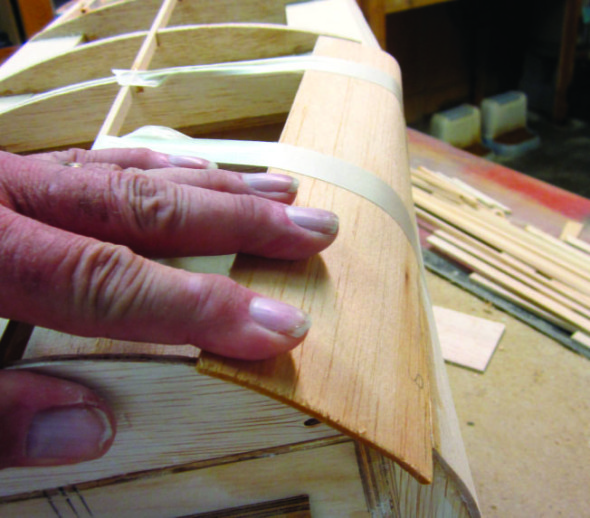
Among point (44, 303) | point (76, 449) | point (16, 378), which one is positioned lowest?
point (76, 449)

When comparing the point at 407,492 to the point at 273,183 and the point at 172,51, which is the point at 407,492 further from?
the point at 172,51

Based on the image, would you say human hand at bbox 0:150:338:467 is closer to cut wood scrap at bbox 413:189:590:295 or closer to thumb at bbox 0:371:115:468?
thumb at bbox 0:371:115:468

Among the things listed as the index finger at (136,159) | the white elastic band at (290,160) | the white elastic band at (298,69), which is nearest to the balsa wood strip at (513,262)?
the white elastic band at (298,69)

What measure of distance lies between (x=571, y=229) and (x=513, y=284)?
1.62 ft

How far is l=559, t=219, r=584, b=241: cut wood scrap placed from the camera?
7.44 ft

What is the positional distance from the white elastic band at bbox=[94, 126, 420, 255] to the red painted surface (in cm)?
157

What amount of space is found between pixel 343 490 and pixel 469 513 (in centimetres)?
29

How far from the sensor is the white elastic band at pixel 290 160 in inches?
40.3

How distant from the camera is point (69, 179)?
82 centimetres

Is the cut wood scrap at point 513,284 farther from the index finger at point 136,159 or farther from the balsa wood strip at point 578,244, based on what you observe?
the index finger at point 136,159

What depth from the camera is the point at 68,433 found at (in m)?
0.73

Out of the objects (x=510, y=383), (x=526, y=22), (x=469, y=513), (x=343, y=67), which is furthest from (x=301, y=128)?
(x=526, y=22)

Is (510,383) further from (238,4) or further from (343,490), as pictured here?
(238,4)

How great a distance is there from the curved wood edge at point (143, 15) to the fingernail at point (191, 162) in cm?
136
